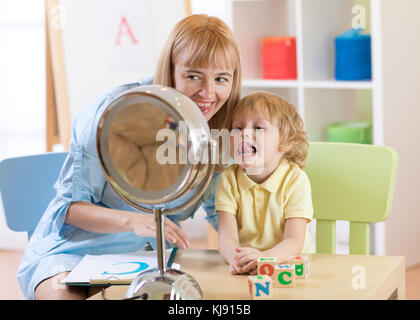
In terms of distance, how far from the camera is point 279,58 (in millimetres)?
2789

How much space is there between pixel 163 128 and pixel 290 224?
438mm

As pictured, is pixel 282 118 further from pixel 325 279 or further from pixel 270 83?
pixel 270 83

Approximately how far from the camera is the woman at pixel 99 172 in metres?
1.42

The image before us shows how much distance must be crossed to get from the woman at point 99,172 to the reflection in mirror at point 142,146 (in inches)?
14.6

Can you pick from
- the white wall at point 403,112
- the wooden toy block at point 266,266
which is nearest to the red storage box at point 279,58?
the white wall at point 403,112

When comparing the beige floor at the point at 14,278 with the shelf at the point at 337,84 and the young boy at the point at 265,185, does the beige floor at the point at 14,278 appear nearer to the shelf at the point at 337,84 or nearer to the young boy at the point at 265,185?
the shelf at the point at 337,84

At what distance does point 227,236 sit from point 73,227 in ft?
1.21

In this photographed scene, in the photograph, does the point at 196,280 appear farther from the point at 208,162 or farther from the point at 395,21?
the point at 395,21

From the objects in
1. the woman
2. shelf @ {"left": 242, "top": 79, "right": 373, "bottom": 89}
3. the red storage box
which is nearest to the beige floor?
shelf @ {"left": 242, "top": 79, "right": 373, "bottom": 89}

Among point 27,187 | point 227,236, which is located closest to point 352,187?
point 227,236

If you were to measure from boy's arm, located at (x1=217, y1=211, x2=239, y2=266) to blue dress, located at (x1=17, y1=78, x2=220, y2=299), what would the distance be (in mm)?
181

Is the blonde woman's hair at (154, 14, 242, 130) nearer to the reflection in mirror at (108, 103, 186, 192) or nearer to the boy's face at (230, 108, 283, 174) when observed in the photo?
the boy's face at (230, 108, 283, 174)

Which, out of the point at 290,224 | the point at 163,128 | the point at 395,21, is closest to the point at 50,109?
the point at 395,21

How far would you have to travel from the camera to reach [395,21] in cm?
243
